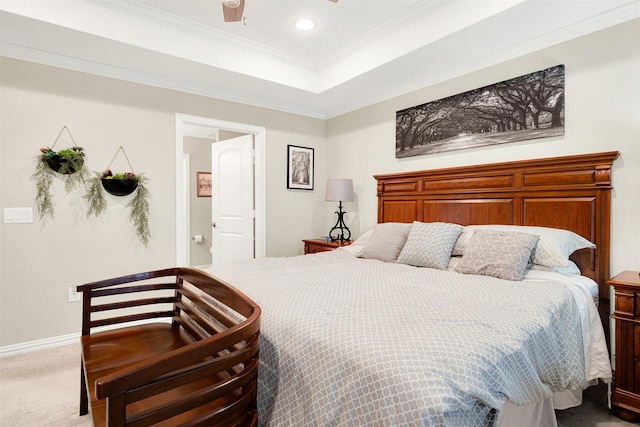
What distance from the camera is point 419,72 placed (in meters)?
3.19

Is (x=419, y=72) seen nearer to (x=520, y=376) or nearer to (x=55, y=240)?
(x=520, y=376)

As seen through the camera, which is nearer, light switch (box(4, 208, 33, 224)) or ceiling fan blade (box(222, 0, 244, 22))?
ceiling fan blade (box(222, 0, 244, 22))

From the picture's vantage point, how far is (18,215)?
2.68 metres

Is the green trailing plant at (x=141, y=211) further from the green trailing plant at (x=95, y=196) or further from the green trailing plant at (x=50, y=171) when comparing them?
the green trailing plant at (x=50, y=171)

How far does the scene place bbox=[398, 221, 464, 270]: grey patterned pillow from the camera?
7.78 ft

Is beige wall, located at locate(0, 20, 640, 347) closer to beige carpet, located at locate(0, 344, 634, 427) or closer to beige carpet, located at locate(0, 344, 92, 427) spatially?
beige carpet, located at locate(0, 344, 92, 427)

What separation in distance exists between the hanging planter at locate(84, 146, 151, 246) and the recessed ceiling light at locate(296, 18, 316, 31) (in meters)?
1.96

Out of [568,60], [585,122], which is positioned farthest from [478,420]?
[568,60]

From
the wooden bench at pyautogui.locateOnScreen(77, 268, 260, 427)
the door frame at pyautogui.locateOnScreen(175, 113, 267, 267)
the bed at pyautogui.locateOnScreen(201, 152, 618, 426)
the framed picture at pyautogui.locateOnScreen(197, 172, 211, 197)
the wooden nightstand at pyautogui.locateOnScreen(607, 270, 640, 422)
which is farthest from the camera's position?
the framed picture at pyautogui.locateOnScreen(197, 172, 211, 197)

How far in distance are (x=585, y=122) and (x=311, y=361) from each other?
8.36 feet

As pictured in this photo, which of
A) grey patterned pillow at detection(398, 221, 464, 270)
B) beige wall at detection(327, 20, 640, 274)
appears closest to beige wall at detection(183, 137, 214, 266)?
grey patterned pillow at detection(398, 221, 464, 270)

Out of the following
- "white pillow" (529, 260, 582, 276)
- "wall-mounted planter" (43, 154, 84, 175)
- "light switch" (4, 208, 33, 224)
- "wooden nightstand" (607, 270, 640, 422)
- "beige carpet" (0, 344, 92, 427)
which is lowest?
"beige carpet" (0, 344, 92, 427)

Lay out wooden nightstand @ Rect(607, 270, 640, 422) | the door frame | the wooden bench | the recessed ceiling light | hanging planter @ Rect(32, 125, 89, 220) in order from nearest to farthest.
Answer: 1. the wooden bench
2. wooden nightstand @ Rect(607, 270, 640, 422)
3. hanging planter @ Rect(32, 125, 89, 220)
4. the recessed ceiling light
5. the door frame

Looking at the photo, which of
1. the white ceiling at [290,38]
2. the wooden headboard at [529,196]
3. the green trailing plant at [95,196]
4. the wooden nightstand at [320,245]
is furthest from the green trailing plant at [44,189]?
the wooden headboard at [529,196]
